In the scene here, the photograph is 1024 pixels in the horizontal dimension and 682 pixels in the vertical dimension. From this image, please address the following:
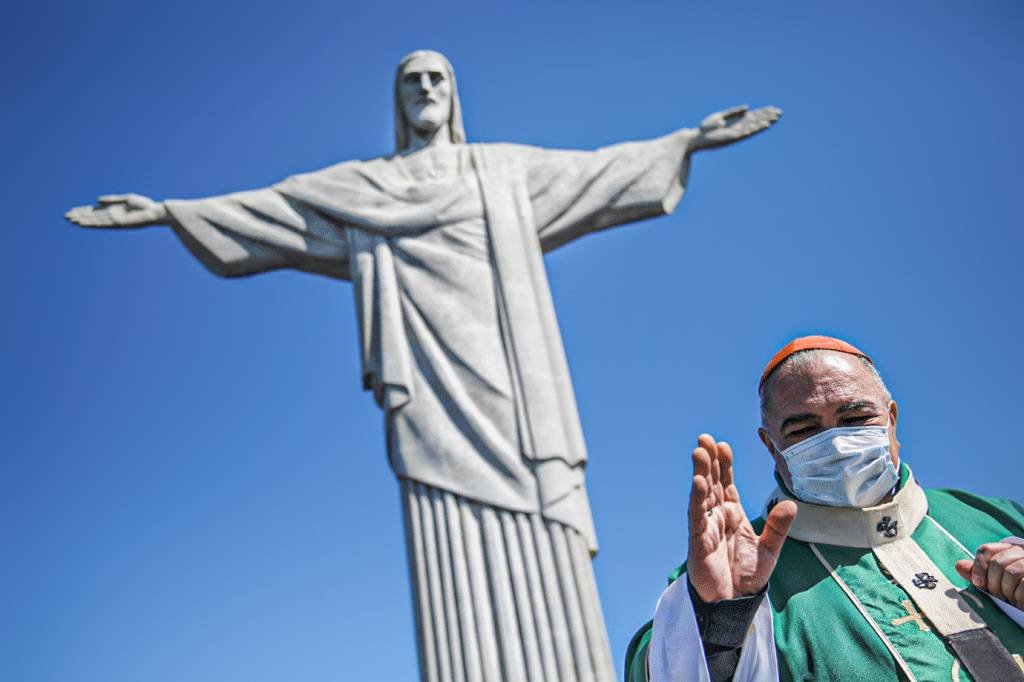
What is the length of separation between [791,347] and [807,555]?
705mm

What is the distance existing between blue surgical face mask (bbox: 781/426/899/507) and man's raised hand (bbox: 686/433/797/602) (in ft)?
1.64

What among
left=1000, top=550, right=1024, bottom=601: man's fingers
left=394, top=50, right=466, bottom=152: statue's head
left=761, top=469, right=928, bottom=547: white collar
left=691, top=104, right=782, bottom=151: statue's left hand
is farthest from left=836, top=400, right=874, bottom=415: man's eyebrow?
left=394, top=50, right=466, bottom=152: statue's head

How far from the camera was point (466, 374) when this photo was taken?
458 cm

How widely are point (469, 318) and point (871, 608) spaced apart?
2.02 metres

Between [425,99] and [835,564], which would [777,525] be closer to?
[835,564]

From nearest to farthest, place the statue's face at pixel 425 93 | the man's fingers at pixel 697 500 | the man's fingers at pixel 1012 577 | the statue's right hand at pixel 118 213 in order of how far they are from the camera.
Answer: the man's fingers at pixel 697 500 → the man's fingers at pixel 1012 577 → the statue's right hand at pixel 118 213 → the statue's face at pixel 425 93

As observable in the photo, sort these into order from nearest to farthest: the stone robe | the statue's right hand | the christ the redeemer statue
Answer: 1. the christ the redeemer statue
2. the stone robe
3. the statue's right hand

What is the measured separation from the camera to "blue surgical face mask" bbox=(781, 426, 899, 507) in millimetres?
3551

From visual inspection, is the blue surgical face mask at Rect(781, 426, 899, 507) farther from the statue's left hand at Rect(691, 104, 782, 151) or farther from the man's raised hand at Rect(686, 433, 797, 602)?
the statue's left hand at Rect(691, 104, 782, 151)

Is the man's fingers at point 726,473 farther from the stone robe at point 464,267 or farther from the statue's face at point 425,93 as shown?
the statue's face at point 425,93

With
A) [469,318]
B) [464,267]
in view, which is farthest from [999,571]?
[464,267]

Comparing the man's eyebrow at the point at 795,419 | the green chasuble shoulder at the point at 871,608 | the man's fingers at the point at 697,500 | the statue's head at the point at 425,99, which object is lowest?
the green chasuble shoulder at the point at 871,608

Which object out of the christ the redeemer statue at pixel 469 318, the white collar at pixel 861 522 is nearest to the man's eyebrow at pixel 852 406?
the white collar at pixel 861 522

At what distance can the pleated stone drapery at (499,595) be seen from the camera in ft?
13.0
